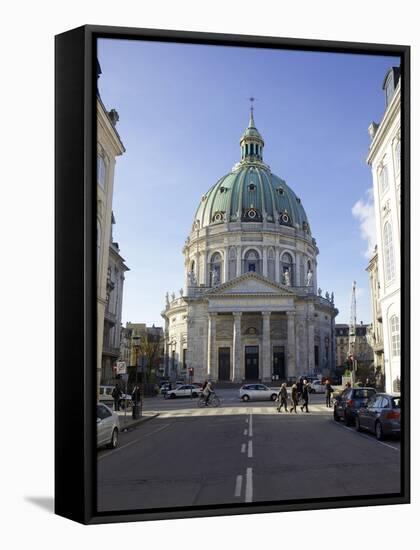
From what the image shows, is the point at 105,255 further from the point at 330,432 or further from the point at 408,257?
the point at 330,432

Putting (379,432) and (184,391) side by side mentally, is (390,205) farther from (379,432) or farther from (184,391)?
(184,391)

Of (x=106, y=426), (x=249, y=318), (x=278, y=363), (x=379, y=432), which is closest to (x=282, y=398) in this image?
(x=278, y=363)

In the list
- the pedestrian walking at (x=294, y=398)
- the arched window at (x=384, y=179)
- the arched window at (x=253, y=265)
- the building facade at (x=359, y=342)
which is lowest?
the pedestrian walking at (x=294, y=398)

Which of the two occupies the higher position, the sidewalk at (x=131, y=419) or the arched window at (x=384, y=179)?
the arched window at (x=384, y=179)

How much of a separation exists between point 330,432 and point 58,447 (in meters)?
5.69

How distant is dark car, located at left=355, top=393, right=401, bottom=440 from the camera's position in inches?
452

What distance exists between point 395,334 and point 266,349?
426cm

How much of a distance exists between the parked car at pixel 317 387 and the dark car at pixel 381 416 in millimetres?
994

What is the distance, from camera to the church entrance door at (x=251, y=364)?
1435cm

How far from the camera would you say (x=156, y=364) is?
1600 cm

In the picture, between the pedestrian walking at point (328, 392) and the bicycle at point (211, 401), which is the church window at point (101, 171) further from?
the pedestrian walking at point (328, 392)

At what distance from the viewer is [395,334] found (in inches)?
444

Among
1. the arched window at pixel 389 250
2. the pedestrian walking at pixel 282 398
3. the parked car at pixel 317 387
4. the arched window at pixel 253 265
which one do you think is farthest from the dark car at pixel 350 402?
the arched window at pixel 253 265

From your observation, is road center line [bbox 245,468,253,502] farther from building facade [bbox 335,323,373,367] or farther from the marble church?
building facade [bbox 335,323,373,367]
